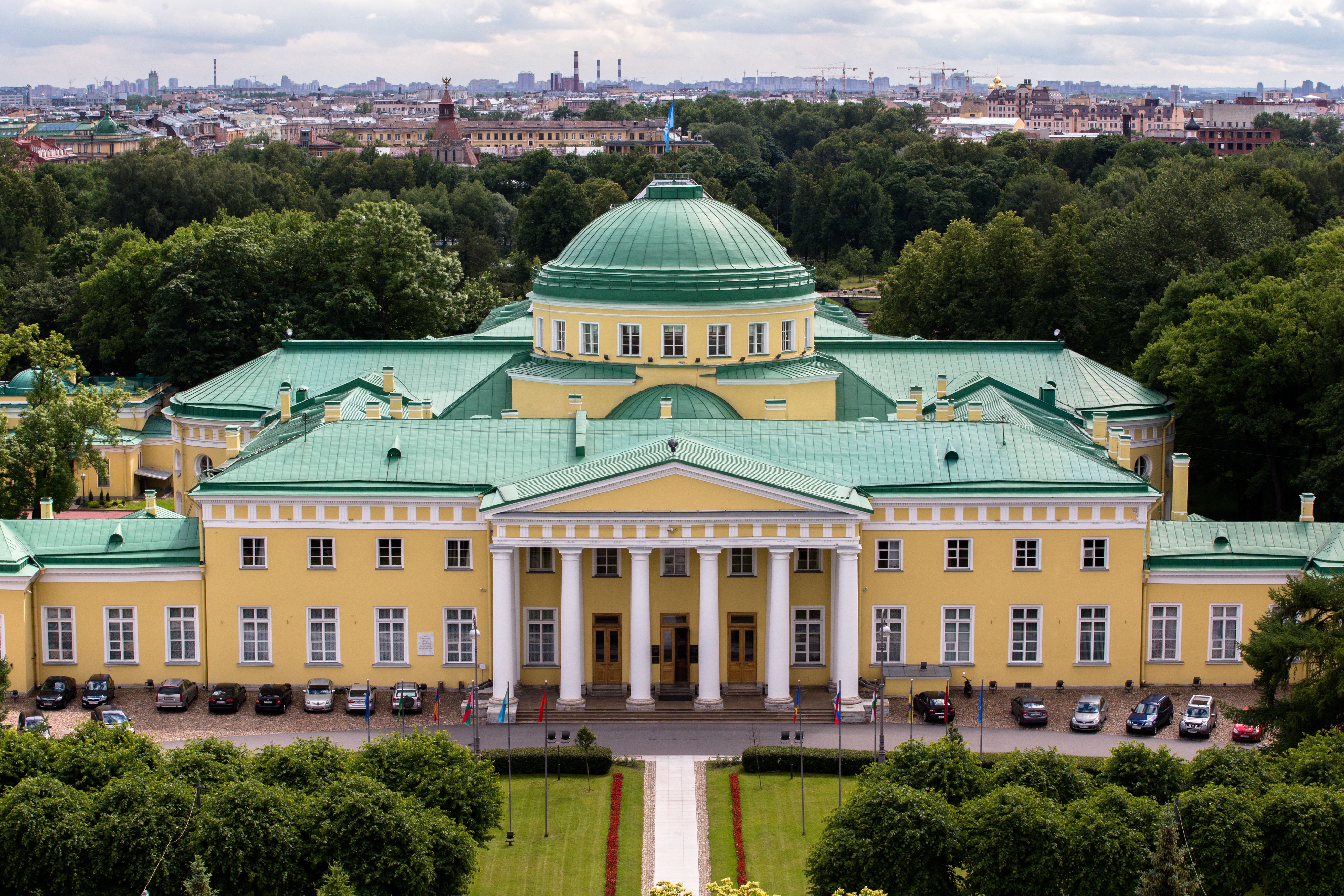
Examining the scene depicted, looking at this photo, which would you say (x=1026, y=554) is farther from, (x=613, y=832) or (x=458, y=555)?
(x=458, y=555)

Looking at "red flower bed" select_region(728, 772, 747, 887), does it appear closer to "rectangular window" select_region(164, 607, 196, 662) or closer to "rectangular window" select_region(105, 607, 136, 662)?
"rectangular window" select_region(164, 607, 196, 662)

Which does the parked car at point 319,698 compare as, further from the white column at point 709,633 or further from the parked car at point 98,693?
the white column at point 709,633

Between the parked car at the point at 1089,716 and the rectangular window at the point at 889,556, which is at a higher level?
the rectangular window at the point at 889,556

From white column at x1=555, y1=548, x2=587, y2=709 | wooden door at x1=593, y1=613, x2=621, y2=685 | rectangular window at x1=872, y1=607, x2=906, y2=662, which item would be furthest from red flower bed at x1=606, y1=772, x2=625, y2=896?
rectangular window at x1=872, y1=607, x2=906, y2=662

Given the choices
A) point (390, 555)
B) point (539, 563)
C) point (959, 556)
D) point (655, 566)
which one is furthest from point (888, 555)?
point (390, 555)

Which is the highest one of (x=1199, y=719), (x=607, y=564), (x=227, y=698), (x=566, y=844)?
(x=607, y=564)

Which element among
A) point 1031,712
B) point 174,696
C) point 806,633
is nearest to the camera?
point 1031,712

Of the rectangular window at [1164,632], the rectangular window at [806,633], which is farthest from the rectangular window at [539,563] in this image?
the rectangular window at [1164,632]
